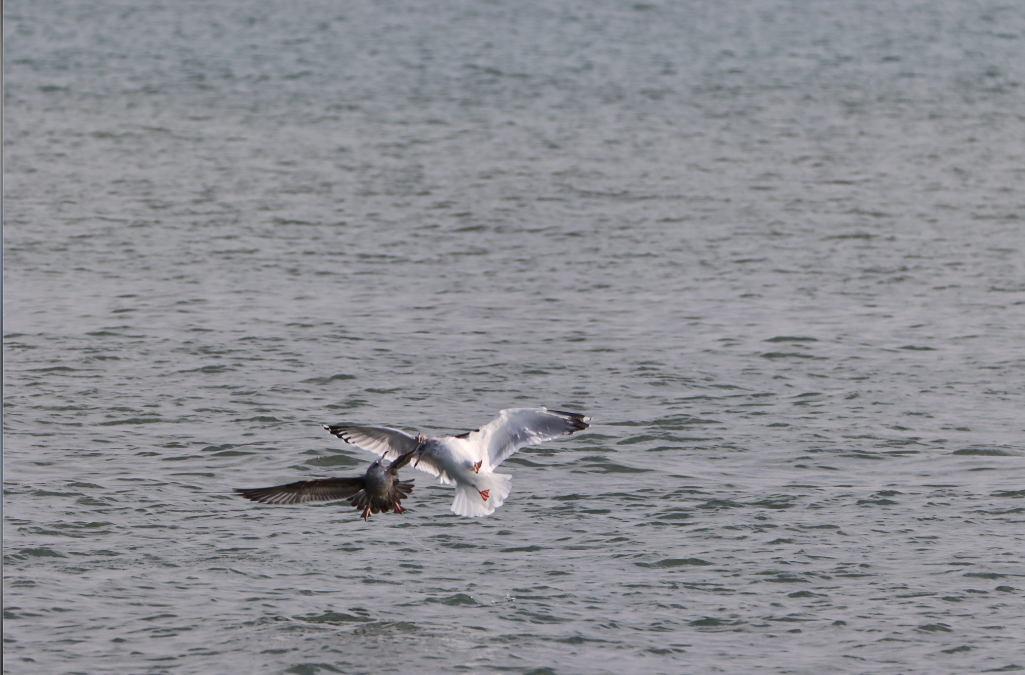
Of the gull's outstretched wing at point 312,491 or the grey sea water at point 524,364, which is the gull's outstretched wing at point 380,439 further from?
the grey sea water at point 524,364

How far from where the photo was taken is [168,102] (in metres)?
36.1

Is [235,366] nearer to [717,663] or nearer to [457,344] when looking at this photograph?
[457,344]

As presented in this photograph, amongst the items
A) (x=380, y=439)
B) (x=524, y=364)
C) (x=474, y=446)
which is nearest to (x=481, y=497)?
(x=474, y=446)

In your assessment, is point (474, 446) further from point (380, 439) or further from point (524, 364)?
point (524, 364)

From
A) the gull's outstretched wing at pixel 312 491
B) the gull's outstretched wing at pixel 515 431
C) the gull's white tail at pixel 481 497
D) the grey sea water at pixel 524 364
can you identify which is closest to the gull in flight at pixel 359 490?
the gull's outstretched wing at pixel 312 491

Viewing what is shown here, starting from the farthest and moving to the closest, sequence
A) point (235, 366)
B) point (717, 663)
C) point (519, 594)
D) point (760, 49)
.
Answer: point (760, 49), point (235, 366), point (519, 594), point (717, 663)

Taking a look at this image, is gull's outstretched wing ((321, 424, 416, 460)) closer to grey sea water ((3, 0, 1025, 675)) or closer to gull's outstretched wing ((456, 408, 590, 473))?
gull's outstretched wing ((456, 408, 590, 473))

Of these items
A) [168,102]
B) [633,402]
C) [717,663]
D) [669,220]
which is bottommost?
[717,663]

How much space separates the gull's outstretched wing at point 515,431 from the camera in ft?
38.2

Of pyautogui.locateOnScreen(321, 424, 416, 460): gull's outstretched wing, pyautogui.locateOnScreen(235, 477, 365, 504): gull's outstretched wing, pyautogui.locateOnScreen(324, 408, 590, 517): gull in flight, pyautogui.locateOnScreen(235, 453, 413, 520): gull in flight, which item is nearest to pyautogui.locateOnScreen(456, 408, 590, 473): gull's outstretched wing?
pyautogui.locateOnScreen(324, 408, 590, 517): gull in flight

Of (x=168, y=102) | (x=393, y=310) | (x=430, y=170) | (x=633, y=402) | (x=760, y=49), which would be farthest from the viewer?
(x=760, y=49)

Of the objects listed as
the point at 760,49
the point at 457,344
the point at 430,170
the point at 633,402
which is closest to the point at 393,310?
the point at 457,344

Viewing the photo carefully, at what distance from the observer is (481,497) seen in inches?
456

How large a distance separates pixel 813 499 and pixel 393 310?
8.11 m
